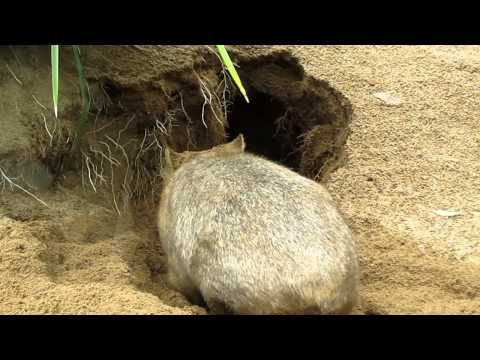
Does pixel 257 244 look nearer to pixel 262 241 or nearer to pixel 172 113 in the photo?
pixel 262 241

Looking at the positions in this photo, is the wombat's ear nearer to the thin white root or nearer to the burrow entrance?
the burrow entrance

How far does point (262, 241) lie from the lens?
3.49 m

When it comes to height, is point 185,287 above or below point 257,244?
below

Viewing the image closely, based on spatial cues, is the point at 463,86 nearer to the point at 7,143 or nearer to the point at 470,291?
the point at 470,291

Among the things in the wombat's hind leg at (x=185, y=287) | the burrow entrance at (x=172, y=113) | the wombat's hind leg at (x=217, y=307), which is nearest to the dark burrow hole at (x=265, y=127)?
the burrow entrance at (x=172, y=113)

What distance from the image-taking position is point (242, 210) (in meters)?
3.70

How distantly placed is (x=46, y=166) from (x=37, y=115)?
360 millimetres

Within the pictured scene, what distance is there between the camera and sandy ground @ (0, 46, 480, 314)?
373cm

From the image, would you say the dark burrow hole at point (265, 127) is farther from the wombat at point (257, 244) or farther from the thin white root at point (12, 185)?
the thin white root at point (12, 185)

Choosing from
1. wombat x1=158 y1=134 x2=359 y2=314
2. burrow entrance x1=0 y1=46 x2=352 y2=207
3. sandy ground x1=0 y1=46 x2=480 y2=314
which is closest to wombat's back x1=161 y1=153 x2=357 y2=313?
wombat x1=158 y1=134 x2=359 y2=314

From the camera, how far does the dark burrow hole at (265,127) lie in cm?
622

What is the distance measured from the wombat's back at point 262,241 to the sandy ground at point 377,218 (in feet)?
1.04

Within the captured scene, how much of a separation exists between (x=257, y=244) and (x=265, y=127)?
3.15 metres

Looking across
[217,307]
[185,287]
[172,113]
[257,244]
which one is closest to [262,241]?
[257,244]
